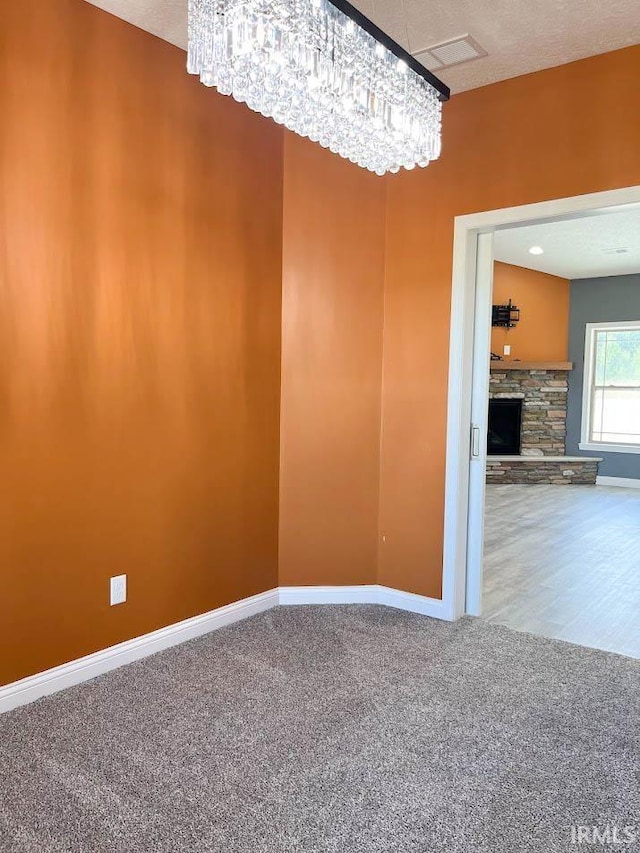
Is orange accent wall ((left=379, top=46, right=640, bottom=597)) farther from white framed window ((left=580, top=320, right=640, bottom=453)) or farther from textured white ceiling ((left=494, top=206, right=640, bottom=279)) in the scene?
white framed window ((left=580, top=320, right=640, bottom=453))

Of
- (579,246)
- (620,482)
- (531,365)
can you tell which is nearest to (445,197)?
(579,246)

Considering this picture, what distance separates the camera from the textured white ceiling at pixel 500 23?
257cm

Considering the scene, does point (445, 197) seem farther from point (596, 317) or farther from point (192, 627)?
point (596, 317)

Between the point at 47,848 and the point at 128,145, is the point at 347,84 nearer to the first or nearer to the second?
the point at 128,145

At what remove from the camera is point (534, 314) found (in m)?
8.47

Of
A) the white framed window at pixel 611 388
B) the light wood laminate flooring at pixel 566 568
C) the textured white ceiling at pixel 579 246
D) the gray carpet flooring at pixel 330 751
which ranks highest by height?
the textured white ceiling at pixel 579 246

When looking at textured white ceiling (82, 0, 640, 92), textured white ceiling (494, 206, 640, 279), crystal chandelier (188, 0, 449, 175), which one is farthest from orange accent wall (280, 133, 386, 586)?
textured white ceiling (494, 206, 640, 279)

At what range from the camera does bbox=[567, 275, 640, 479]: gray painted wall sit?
27.2ft

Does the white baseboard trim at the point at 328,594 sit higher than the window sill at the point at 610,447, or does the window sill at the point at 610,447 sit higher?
the window sill at the point at 610,447

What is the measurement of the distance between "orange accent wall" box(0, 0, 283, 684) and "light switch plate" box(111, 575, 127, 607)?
0.11 ft

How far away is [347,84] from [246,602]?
8.31 ft

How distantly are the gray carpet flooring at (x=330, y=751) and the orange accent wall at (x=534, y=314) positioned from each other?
231 inches

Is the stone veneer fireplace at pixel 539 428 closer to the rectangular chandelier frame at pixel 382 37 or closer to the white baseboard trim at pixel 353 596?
the white baseboard trim at pixel 353 596

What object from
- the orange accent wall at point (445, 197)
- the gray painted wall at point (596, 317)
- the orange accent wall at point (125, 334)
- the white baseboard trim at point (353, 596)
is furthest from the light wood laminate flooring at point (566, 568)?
the orange accent wall at point (125, 334)
